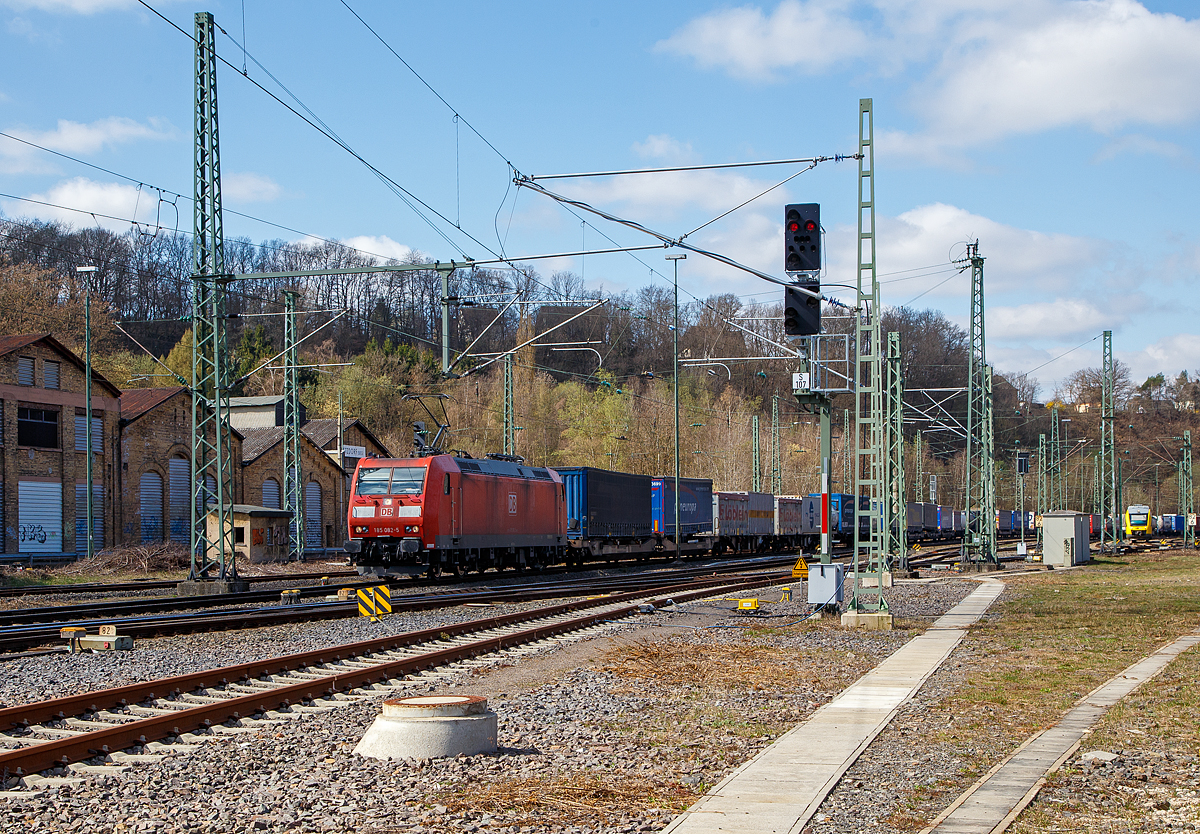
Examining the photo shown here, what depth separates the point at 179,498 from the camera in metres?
48.6

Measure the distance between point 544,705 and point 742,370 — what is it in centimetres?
6379

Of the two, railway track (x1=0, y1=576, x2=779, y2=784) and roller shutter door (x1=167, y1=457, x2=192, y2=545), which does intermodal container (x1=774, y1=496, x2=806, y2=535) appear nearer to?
roller shutter door (x1=167, y1=457, x2=192, y2=545)

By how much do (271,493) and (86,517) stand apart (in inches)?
416

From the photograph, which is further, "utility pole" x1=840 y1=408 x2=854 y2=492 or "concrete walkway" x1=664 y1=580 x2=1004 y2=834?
"utility pole" x1=840 y1=408 x2=854 y2=492

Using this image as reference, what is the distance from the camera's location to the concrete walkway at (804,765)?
6.52m

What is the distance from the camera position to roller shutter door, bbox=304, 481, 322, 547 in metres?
54.7

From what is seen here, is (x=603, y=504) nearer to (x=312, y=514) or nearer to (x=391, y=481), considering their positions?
(x=391, y=481)

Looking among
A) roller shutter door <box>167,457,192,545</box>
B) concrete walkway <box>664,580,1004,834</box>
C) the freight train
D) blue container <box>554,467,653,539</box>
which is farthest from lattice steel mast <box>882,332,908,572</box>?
roller shutter door <box>167,457,192,545</box>

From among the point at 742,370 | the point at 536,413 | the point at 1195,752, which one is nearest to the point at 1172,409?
the point at 742,370

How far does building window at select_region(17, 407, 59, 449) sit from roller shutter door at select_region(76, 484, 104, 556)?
2.20 meters

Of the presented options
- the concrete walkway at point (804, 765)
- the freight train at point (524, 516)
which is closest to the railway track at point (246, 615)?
the freight train at point (524, 516)

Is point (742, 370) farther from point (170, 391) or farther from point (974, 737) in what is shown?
point (974, 737)

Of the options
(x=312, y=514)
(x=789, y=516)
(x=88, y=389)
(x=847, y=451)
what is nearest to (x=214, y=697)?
(x=88, y=389)

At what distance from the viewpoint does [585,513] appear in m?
38.8
